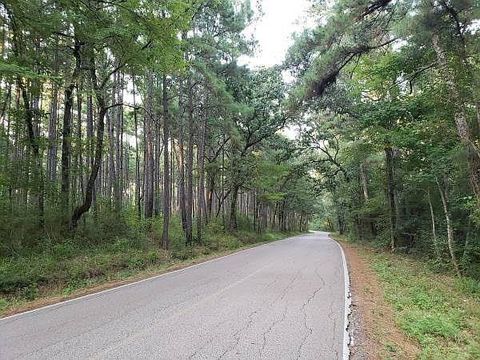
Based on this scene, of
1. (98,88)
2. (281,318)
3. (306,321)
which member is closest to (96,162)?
(98,88)

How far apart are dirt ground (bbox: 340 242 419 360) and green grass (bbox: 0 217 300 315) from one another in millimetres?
6572

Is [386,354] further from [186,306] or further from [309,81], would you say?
[309,81]

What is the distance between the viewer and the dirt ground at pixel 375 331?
213 inches

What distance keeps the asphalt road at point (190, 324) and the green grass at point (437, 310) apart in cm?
123

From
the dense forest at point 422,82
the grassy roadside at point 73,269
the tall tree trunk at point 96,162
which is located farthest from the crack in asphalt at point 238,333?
the tall tree trunk at point 96,162

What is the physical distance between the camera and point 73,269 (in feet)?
35.8

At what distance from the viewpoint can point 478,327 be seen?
702cm

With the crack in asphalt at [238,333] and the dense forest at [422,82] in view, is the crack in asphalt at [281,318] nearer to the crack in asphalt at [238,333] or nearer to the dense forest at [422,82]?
the crack in asphalt at [238,333]

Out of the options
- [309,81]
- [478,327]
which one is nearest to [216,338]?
[478,327]

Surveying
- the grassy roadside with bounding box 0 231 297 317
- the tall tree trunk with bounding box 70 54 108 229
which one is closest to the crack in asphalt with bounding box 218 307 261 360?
the grassy roadside with bounding box 0 231 297 317

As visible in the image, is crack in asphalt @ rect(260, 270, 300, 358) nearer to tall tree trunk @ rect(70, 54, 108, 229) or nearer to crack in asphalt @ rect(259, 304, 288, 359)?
crack in asphalt @ rect(259, 304, 288, 359)

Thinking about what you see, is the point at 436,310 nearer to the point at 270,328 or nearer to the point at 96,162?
the point at 270,328

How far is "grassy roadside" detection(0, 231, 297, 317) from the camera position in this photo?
916 cm

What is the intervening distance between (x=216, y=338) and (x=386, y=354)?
2.39 metres
